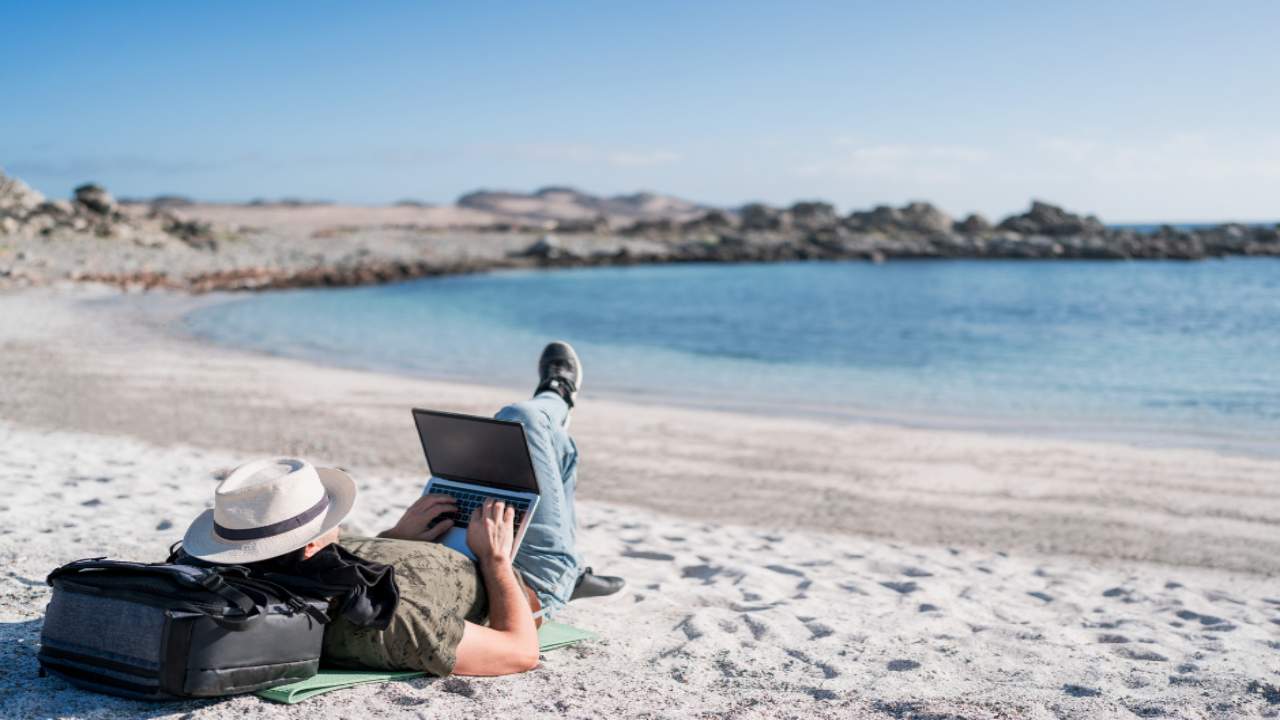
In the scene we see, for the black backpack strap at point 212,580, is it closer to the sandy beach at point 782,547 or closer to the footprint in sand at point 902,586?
the sandy beach at point 782,547

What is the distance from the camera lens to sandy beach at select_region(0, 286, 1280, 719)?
159 inches

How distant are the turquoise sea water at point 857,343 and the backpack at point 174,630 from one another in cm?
997

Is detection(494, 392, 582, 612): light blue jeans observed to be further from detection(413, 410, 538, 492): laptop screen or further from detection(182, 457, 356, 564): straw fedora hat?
detection(182, 457, 356, 564): straw fedora hat

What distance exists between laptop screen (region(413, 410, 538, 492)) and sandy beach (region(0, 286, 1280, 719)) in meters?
0.83

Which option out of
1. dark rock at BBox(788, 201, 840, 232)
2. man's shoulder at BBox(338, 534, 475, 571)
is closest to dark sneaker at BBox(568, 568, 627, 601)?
man's shoulder at BBox(338, 534, 475, 571)

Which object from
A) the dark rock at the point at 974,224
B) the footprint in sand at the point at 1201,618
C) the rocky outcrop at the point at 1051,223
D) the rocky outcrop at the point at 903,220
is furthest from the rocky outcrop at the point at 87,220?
the rocky outcrop at the point at 1051,223

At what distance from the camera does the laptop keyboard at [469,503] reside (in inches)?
165

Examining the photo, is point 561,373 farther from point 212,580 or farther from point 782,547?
point 782,547

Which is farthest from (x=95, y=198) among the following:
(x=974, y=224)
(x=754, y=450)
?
(x=974, y=224)

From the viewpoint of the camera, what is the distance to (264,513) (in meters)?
3.28

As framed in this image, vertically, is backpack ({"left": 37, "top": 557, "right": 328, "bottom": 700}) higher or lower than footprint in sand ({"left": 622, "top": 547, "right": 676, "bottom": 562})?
higher

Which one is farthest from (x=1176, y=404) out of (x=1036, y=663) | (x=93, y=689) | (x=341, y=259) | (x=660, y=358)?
(x=341, y=259)

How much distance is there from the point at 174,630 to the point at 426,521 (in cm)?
116

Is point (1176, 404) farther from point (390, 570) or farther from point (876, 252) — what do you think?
point (876, 252)
